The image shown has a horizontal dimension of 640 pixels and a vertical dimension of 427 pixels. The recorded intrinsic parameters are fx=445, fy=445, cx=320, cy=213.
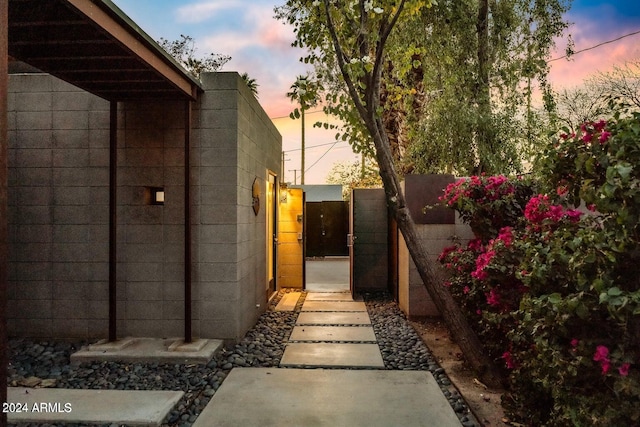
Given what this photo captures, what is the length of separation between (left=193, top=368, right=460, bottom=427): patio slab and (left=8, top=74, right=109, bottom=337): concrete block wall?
6.30 ft

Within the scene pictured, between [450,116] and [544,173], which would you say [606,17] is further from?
[544,173]

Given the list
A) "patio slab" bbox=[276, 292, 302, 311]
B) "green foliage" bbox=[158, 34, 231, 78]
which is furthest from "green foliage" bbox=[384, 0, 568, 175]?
"green foliage" bbox=[158, 34, 231, 78]

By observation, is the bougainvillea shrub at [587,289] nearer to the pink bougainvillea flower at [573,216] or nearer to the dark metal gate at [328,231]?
the pink bougainvillea flower at [573,216]

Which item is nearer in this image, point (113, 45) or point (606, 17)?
point (113, 45)

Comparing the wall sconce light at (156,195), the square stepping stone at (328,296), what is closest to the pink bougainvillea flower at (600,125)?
the wall sconce light at (156,195)

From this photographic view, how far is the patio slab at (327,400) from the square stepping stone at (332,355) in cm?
18

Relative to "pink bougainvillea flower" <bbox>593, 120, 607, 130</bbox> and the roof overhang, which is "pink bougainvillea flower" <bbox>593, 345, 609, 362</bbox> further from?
the roof overhang

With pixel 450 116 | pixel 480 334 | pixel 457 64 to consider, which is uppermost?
pixel 457 64

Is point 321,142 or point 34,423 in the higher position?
point 321,142

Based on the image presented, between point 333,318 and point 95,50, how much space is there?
13.2 ft

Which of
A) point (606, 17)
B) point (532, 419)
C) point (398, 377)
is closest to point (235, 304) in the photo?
point (398, 377)

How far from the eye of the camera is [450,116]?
798 centimetres

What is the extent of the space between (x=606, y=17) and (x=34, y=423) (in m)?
10.9

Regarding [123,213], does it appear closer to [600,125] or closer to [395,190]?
[395,190]
